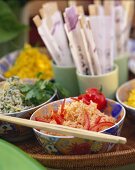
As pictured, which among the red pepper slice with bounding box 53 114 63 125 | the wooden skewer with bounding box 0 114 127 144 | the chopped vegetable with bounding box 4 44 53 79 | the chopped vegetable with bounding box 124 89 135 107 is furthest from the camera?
the chopped vegetable with bounding box 4 44 53 79

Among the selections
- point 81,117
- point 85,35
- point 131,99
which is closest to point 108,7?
point 85,35

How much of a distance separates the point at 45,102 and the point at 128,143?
7.7 inches

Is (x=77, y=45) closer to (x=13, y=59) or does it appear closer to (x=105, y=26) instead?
(x=105, y=26)

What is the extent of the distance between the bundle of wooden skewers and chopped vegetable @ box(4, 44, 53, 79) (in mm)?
116

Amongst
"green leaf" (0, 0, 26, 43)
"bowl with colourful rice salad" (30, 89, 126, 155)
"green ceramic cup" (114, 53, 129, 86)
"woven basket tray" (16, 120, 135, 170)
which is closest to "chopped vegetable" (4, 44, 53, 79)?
"green leaf" (0, 0, 26, 43)

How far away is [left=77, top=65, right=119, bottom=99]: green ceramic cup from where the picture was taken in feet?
2.82

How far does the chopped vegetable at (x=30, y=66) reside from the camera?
1.06m

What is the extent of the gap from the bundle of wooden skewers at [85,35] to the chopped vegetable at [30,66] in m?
0.12

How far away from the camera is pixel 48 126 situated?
0.64m

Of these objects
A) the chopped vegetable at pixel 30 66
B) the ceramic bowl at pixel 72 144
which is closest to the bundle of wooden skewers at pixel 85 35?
the chopped vegetable at pixel 30 66

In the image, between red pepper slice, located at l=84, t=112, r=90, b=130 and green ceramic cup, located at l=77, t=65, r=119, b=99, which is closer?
red pepper slice, located at l=84, t=112, r=90, b=130

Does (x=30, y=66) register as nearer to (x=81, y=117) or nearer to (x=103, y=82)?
(x=103, y=82)

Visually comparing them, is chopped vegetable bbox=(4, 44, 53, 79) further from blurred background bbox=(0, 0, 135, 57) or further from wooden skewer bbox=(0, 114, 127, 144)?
wooden skewer bbox=(0, 114, 127, 144)

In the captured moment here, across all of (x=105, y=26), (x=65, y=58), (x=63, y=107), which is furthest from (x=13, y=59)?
(x=63, y=107)
